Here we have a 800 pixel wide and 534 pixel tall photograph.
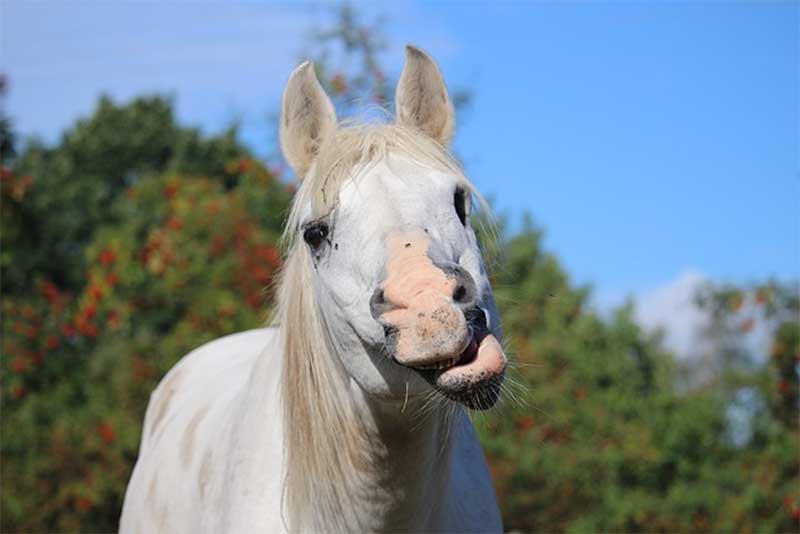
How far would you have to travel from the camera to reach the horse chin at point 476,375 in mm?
2643

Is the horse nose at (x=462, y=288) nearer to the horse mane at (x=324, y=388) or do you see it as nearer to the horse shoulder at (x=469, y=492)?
the horse mane at (x=324, y=388)

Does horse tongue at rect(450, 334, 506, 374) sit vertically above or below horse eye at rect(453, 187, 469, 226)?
below

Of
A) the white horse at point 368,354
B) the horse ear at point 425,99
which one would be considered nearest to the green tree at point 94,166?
the white horse at point 368,354

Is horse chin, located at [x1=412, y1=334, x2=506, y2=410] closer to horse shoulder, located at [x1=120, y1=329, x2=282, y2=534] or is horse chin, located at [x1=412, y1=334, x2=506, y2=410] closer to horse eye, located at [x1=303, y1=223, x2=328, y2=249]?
horse eye, located at [x1=303, y1=223, x2=328, y2=249]

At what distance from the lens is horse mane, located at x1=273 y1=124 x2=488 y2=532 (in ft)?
10.5

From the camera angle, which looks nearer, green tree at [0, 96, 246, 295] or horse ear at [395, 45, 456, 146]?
horse ear at [395, 45, 456, 146]

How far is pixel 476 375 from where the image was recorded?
2.64 meters

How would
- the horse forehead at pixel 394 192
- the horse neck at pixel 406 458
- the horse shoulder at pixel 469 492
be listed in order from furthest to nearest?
the horse shoulder at pixel 469 492 → the horse neck at pixel 406 458 → the horse forehead at pixel 394 192

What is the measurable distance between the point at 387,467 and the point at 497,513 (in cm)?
68

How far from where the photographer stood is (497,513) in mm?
3668

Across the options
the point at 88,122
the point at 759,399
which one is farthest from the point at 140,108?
the point at 759,399

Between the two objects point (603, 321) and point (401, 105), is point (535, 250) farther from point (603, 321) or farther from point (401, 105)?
point (401, 105)

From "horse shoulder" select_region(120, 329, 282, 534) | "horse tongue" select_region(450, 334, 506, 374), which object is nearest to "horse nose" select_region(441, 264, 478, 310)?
"horse tongue" select_region(450, 334, 506, 374)

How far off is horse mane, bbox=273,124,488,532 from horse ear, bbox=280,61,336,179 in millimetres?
132
